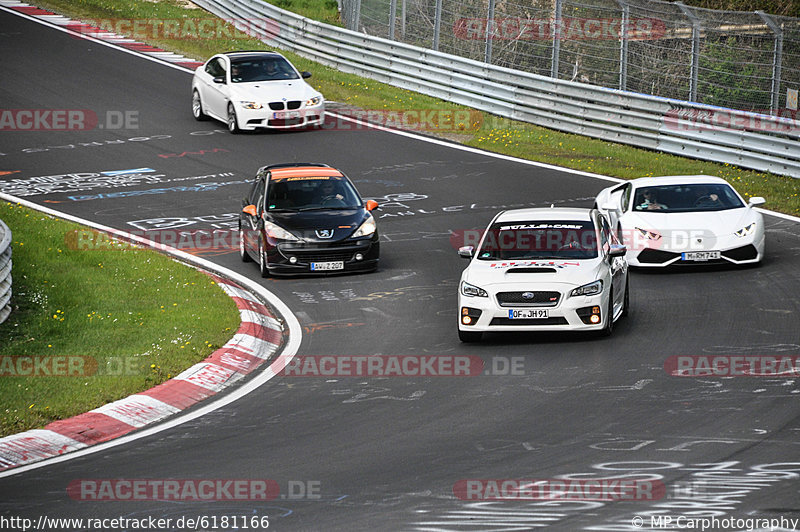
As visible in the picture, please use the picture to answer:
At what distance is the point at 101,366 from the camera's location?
13.0 m

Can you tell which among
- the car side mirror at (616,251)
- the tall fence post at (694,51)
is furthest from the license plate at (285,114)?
the car side mirror at (616,251)

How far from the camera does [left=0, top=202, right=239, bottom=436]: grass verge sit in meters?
12.2

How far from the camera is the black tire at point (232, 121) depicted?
94.4 feet

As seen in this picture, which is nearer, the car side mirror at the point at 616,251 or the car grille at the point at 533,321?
the car grille at the point at 533,321

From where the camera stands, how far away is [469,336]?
562 inches

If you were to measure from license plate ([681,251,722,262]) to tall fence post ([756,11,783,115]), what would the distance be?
834 centimetres

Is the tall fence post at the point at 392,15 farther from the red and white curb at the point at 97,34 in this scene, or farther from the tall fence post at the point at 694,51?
the tall fence post at the point at 694,51

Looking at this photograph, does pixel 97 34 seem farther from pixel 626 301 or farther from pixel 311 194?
pixel 626 301

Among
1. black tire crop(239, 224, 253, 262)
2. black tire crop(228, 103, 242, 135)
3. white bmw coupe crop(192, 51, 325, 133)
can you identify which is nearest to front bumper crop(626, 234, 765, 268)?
black tire crop(239, 224, 253, 262)

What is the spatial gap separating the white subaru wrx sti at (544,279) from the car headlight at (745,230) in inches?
120

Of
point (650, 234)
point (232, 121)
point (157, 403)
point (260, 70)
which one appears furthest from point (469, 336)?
point (260, 70)

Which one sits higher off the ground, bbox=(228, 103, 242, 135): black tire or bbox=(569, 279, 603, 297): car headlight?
bbox=(569, 279, 603, 297): car headlight

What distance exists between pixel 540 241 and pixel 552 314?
4.83 ft

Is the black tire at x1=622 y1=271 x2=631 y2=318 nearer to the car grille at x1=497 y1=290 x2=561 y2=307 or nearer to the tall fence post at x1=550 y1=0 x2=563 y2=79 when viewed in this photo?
the car grille at x1=497 y1=290 x2=561 y2=307
